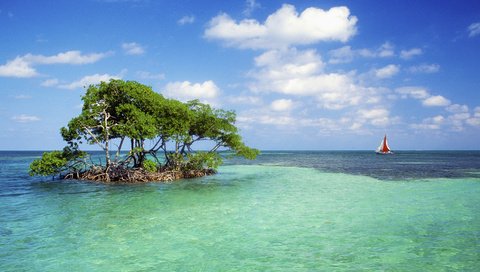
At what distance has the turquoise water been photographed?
7.95 metres

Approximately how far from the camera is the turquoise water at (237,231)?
313 inches

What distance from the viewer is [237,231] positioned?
424 inches

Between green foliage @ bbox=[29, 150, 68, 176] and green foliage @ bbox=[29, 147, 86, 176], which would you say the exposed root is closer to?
green foliage @ bbox=[29, 147, 86, 176]

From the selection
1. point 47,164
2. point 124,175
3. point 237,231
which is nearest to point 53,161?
point 47,164

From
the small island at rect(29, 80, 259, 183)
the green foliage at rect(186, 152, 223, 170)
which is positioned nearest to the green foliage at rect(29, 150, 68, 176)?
the small island at rect(29, 80, 259, 183)

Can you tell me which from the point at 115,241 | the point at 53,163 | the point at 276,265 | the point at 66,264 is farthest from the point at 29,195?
the point at 276,265

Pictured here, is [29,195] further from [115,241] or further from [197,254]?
[197,254]

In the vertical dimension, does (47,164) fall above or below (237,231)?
above

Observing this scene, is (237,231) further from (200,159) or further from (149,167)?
(200,159)

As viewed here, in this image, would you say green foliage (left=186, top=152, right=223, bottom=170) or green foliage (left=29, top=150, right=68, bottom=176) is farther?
green foliage (left=186, top=152, right=223, bottom=170)

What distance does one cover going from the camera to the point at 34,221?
1198 cm

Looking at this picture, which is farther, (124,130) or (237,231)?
(124,130)

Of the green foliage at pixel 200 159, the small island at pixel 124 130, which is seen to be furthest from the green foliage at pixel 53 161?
the green foliage at pixel 200 159

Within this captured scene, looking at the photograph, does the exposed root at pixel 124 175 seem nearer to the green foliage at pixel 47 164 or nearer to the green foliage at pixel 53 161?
the green foliage at pixel 53 161
